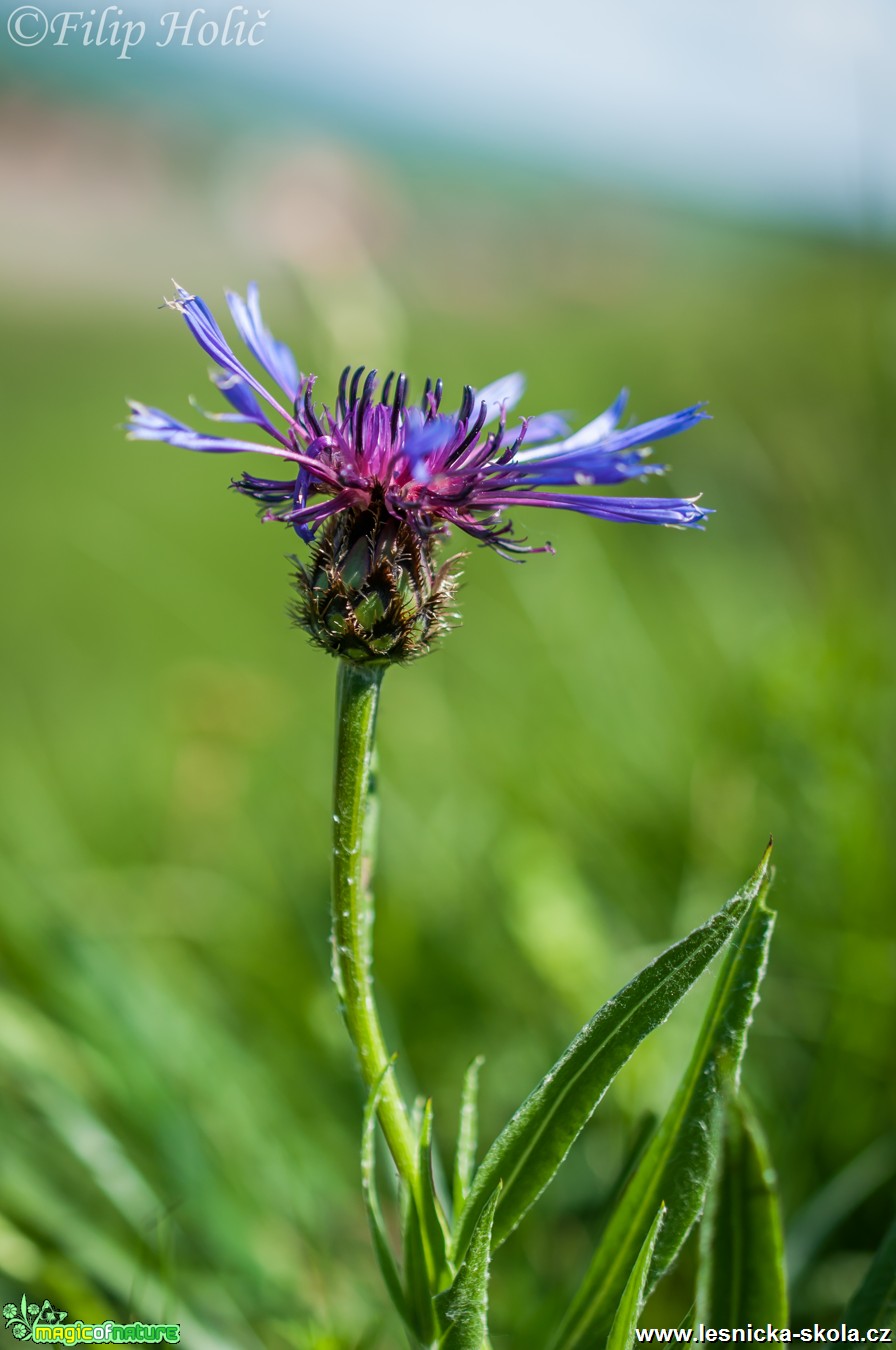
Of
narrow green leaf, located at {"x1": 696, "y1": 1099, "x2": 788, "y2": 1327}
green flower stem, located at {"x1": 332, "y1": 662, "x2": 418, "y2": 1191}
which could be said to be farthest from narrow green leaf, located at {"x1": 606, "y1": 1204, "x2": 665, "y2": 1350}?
green flower stem, located at {"x1": 332, "y1": 662, "x2": 418, "y2": 1191}

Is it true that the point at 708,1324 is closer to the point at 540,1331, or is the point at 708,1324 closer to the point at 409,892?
the point at 540,1331

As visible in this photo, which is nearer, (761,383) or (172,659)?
(172,659)

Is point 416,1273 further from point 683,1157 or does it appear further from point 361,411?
point 361,411

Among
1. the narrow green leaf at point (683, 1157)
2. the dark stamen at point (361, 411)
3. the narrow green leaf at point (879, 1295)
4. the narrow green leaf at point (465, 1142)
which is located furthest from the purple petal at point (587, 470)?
the narrow green leaf at point (879, 1295)

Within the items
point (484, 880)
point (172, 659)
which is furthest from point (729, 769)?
Answer: point (172, 659)

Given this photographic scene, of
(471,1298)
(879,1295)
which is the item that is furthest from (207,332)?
(879,1295)

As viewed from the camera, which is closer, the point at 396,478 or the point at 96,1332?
the point at 396,478

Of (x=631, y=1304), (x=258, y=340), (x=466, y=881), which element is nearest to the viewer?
(x=631, y=1304)
